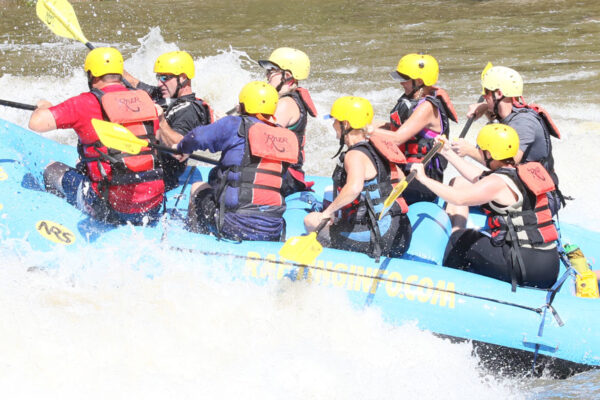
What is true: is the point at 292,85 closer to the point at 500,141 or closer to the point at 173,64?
the point at 173,64

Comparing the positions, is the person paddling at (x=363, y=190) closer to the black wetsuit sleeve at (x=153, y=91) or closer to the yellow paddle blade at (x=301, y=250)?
the yellow paddle blade at (x=301, y=250)

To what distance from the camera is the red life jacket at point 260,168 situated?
13.4ft

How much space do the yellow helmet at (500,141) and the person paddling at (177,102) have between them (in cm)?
200

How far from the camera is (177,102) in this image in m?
4.93

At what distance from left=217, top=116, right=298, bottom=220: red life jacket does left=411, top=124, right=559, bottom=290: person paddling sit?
79 centimetres

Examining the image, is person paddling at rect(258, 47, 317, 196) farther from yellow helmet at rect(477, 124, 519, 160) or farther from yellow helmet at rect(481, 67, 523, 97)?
yellow helmet at rect(477, 124, 519, 160)

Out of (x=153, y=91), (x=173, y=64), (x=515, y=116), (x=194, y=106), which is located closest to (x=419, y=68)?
(x=515, y=116)

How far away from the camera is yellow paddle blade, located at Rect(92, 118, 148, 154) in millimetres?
3861

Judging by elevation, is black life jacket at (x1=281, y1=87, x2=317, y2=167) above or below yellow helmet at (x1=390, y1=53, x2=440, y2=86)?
below

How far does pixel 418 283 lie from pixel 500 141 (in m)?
0.92

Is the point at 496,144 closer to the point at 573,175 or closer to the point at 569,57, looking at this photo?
the point at 573,175

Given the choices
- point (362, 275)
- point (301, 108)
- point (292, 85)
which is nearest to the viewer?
point (362, 275)

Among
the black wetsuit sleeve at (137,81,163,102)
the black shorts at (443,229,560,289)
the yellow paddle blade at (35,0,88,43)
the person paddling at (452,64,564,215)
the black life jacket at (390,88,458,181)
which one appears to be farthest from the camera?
the yellow paddle blade at (35,0,88,43)

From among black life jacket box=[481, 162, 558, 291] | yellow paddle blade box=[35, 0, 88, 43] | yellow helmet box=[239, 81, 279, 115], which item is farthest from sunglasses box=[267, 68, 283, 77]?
black life jacket box=[481, 162, 558, 291]
